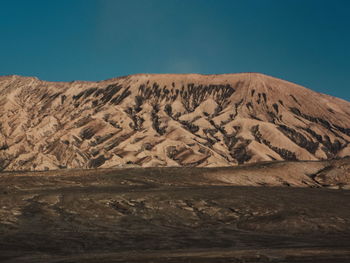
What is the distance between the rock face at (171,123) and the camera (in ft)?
454

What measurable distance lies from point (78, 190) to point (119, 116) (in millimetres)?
101827

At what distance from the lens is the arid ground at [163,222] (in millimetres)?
30500

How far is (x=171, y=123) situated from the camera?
519 feet

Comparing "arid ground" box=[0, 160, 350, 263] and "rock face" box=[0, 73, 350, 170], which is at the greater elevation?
"rock face" box=[0, 73, 350, 170]

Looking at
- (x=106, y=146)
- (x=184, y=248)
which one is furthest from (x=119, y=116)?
(x=184, y=248)

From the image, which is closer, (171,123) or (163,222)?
(163,222)

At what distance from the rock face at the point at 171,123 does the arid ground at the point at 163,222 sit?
63360 millimetres

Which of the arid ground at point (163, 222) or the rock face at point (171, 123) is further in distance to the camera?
the rock face at point (171, 123)

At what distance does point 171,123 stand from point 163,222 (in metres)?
111

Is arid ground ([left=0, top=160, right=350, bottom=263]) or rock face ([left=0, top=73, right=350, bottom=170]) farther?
rock face ([left=0, top=73, right=350, bottom=170])

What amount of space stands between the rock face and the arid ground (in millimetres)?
63360

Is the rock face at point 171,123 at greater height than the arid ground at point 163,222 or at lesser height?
greater

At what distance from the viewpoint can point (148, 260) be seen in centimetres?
2711

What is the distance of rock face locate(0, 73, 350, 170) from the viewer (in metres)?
138
